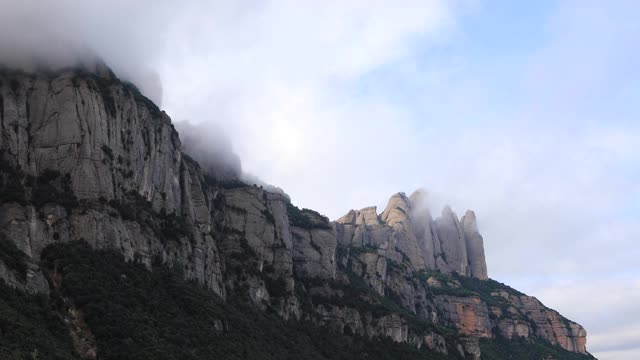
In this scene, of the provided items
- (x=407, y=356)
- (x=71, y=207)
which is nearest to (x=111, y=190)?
(x=71, y=207)

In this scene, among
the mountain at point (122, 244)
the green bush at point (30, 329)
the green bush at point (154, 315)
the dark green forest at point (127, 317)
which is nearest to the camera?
the green bush at point (30, 329)

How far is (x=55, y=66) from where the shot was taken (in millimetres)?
133625

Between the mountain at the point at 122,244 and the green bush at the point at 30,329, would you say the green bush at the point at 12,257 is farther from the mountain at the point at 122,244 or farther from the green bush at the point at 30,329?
the green bush at the point at 30,329

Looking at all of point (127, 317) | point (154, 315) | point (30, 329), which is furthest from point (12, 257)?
point (154, 315)

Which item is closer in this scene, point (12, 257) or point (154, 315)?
point (12, 257)

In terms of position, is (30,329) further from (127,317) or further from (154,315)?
(154,315)

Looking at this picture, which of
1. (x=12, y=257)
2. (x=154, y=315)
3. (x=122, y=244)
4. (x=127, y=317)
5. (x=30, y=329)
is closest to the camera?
(x=30, y=329)

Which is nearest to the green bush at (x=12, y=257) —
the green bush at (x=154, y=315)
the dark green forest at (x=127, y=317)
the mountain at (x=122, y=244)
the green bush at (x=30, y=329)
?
the mountain at (x=122, y=244)

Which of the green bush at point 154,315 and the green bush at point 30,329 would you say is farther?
the green bush at point 154,315

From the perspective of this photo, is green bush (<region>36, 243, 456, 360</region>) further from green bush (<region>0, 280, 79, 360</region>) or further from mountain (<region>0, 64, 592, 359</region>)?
green bush (<region>0, 280, 79, 360</region>)

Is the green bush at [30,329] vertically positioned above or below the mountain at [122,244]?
below

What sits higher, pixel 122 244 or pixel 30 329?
pixel 122 244

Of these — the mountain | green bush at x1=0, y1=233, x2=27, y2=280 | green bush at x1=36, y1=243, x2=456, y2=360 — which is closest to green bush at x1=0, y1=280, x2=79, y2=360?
the mountain

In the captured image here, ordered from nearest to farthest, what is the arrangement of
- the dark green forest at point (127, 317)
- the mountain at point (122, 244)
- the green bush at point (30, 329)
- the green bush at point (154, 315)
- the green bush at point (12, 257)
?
the green bush at point (30, 329), the dark green forest at point (127, 317), the green bush at point (12, 257), the mountain at point (122, 244), the green bush at point (154, 315)
